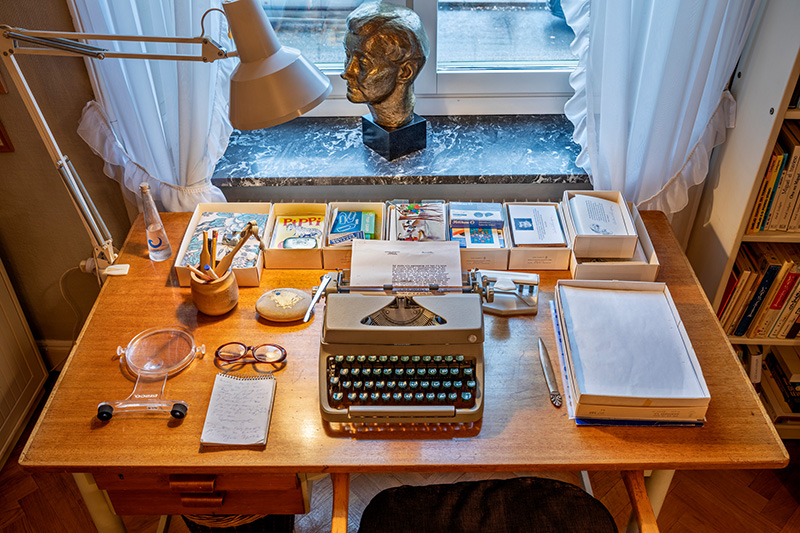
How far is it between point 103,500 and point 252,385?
0.43m

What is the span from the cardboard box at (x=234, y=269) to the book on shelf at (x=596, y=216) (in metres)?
0.80

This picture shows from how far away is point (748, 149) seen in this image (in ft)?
5.42

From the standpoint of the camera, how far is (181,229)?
1.77 meters

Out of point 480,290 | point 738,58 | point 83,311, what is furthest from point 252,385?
point 738,58

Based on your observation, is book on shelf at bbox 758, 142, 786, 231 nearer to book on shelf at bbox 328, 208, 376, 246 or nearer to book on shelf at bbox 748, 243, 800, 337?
book on shelf at bbox 748, 243, 800, 337

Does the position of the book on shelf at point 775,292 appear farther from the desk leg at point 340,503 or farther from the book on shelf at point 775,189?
the desk leg at point 340,503

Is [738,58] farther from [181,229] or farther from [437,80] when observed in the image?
[181,229]

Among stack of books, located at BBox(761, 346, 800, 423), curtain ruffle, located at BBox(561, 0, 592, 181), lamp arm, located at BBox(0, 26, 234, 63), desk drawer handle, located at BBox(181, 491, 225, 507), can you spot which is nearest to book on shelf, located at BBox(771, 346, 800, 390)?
stack of books, located at BBox(761, 346, 800, 423)

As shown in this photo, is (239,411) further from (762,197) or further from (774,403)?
(774,403)

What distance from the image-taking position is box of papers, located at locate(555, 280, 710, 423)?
1.25 metres

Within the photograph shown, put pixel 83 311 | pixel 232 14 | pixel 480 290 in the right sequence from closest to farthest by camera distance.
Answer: pixel 232 14, pixel 480 290, pixel 83 311

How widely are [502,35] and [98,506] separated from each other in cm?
167

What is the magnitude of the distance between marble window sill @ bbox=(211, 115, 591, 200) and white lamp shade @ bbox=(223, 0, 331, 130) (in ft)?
1.99

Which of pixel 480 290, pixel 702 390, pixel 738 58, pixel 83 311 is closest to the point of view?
pixel 702 390
